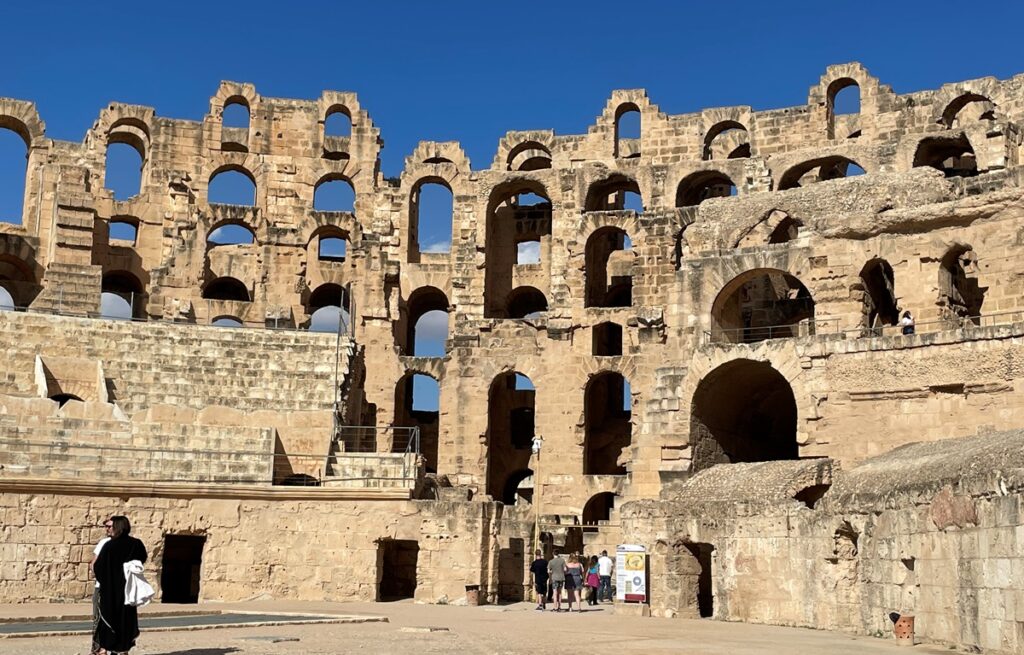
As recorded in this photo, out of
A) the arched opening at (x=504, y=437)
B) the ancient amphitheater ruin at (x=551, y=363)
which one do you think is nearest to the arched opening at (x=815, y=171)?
the ancient amphitheater ruin at (x=551, y=363)

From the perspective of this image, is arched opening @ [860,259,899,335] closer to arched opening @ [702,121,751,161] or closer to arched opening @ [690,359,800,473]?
arched opening @ [690,359,800,473]

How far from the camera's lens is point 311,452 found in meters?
25.6

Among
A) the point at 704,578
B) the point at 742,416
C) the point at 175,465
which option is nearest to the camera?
the point at 704,578

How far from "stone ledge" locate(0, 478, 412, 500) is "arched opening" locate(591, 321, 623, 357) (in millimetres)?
12342

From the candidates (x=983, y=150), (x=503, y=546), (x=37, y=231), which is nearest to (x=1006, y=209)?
(x=983, y=150)

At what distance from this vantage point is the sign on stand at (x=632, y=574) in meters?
19.2

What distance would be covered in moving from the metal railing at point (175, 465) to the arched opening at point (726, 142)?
1892 centimetres

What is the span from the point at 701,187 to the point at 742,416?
1264 centimetres

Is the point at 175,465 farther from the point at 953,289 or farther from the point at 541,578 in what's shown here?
the point at 953,289

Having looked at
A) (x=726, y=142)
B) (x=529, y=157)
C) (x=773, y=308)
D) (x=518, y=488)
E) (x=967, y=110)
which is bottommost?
(x=518, y=488)

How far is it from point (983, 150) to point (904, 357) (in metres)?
11.1

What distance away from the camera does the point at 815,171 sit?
123ft

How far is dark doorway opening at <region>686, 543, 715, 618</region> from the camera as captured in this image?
64.5ft

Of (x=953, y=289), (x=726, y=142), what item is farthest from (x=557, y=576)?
(x=726, y=142)
